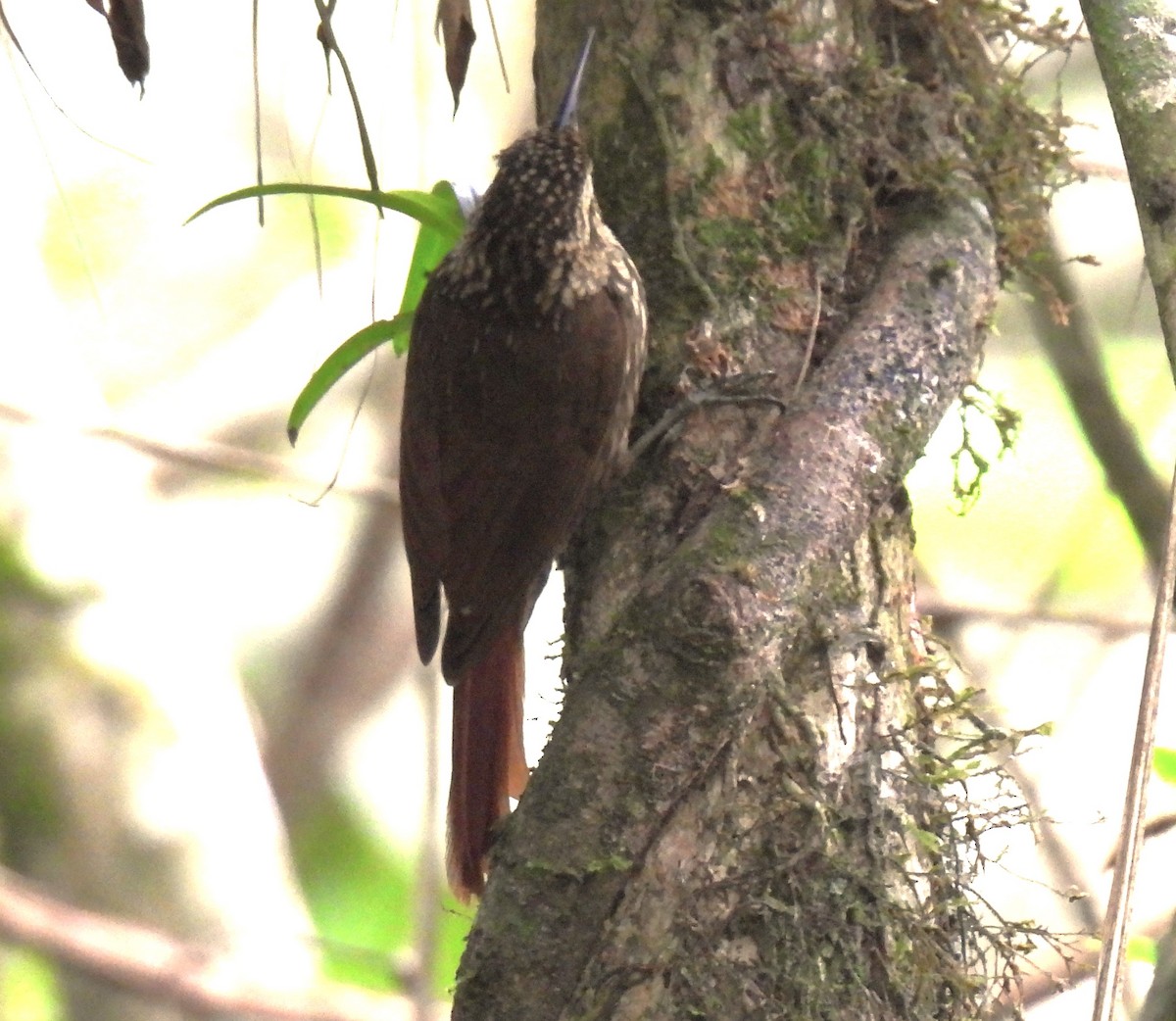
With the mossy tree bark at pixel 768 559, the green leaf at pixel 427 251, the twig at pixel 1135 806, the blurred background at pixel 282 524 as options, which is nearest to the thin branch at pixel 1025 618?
the blurred background at pixel 282 524

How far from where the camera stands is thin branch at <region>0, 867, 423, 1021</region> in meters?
2.61

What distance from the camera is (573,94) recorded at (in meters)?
1.64

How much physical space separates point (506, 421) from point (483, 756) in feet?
1.39

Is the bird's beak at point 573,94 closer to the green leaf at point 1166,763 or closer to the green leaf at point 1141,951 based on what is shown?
the green leaf at point 1166,763

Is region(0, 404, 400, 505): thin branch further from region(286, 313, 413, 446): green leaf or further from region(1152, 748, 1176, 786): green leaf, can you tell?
region(1152, 748, 1176, 786): green leaf

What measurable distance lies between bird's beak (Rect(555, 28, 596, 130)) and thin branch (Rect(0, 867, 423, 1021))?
1.76 meters

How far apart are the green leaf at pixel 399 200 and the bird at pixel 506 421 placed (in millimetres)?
73

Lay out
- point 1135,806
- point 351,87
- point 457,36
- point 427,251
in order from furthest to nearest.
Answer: point 427,251, point 457,36, point 351,87, point 1135,806

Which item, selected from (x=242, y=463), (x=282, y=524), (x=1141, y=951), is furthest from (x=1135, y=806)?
(x=282, y=524)

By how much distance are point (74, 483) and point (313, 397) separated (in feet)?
4.22

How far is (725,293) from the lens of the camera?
159 centimetres

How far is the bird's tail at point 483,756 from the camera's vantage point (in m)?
1.67

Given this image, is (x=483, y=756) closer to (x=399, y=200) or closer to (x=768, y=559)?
(x=768, y=559)

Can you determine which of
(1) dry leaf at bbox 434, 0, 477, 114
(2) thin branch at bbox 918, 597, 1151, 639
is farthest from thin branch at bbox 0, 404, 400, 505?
(1) dry leaf at bbox 434, 0, 477, 114
